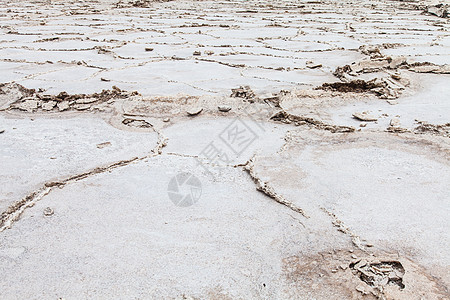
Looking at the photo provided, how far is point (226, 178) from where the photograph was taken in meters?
2.12

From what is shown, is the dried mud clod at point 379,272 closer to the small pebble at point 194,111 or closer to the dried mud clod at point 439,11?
the small pebble at point 194,111

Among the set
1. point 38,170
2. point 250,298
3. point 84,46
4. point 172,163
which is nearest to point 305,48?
point 84,46

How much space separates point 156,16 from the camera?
919cm

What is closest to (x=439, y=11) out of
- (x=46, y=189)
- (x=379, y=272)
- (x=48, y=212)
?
A: (x=379, y=272)

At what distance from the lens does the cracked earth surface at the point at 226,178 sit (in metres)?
1.45

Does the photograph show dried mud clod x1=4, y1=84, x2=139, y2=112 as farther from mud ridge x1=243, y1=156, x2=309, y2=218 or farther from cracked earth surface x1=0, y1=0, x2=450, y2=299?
mud ridge x1=243, y1=156, x2=309, y2=218

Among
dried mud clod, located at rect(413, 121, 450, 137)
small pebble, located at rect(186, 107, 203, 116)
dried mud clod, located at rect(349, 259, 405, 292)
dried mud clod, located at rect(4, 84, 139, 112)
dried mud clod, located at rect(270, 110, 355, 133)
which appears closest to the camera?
dried mud clod, located at rect(349, 259, 405, 292)

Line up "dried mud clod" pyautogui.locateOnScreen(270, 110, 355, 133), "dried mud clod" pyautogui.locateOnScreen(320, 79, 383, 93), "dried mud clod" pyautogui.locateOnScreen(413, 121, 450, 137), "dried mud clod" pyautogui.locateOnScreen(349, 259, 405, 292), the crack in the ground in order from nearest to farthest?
"dried mud clod" pyautogui.locateOnScreen(349, 259, 405, 292) → the crack in the ground → "dried mud clod" pyautogui.locateOnScreen(413, 121, 450, 137) → "dried mud clod" pyautogui.locateOnScreen(270, 110, 355, 133) → "dried mud clod" pyautogui.locateOnScreen(320, 79, 383, 93)

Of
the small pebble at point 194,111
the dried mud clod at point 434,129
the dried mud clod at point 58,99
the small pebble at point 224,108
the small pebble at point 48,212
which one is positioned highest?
the dried mud clod at point 434,129

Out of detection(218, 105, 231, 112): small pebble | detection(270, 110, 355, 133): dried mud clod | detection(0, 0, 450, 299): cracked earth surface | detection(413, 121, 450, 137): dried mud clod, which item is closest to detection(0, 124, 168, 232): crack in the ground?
detection(0, 0, 450, 299): cracked earth surface

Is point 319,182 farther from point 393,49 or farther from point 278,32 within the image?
point 278,32

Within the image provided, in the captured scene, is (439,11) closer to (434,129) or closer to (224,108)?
(434,129)

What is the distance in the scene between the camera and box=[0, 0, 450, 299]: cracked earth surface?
1452mm

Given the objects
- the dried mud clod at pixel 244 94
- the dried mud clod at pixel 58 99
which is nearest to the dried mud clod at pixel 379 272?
the dried mud clod at pixel 244 94
